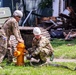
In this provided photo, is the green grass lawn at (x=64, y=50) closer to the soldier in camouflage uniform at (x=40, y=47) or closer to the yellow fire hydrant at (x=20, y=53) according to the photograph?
the soldier in camouflage uniform at (x=40, y=47)

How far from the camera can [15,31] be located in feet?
30.5

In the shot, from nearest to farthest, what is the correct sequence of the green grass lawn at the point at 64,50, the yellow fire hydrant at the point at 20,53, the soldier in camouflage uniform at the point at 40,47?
the soldier in camouflage uniform at the point at 40,47
the yellow fire hydrant at the point at 20,53
the green grass lawn at the point at 64,50

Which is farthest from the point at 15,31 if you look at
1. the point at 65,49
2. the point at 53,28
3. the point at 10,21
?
the point at 53,28

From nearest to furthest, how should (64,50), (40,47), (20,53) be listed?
(40,47) → (20,53) → (64,50)

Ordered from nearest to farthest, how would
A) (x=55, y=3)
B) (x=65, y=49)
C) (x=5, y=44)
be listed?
(x=5, y=44) → (x=65, y=49) → (x=55, y=3)

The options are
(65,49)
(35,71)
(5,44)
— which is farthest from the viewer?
(65,49)

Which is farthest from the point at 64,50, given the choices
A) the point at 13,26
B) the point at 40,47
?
the point at 13,26

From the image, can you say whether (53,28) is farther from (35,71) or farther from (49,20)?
(35,71)

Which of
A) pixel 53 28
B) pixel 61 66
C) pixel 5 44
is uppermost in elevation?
pixel 5 44

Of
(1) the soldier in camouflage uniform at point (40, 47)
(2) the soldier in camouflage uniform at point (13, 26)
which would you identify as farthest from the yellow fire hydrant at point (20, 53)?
(1) the soldier in camouflage uniform at point (40, 47)

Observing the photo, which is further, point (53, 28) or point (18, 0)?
point (18, 0)

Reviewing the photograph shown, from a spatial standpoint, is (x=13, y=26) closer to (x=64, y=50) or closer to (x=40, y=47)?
(x=40, y=47)

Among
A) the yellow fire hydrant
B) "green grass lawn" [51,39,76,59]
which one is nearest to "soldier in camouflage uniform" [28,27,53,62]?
the yellow fire hydrant

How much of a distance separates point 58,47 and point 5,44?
3.78m
